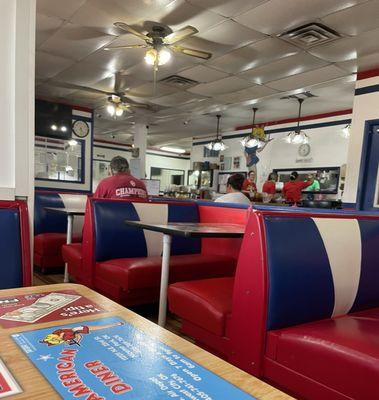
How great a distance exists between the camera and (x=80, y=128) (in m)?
9.42

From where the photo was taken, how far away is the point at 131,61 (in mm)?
5969

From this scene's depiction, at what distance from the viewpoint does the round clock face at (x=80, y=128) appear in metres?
9.33

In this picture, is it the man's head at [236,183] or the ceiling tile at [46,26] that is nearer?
the man's head at [236,183]

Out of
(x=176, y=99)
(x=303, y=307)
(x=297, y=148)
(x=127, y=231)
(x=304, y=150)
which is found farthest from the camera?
(x=297, y=148)

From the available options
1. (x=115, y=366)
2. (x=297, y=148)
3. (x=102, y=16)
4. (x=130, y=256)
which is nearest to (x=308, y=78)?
(x=102, y=16)

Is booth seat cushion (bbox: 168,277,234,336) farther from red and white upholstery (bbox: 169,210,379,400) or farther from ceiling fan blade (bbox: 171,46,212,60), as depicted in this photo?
ceiling fan blade (bbox: 171,46,212,60)

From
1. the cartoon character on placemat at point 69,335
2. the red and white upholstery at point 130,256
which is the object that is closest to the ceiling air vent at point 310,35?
the red and white upholstery at point 130,256

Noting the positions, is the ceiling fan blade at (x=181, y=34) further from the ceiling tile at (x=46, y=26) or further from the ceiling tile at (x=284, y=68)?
the ceiling tile at (x=284, y=68)

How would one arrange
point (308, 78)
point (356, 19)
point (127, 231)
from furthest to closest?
point (308, 78) < point (356, 19) < point (127, 231)

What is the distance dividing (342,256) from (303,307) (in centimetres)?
43

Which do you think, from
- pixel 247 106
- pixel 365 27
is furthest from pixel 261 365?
pixel 247 106

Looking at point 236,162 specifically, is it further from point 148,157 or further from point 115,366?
point 115,366

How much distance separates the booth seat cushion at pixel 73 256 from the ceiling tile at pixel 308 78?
4.97m

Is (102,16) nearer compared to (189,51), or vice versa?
(102,16)
